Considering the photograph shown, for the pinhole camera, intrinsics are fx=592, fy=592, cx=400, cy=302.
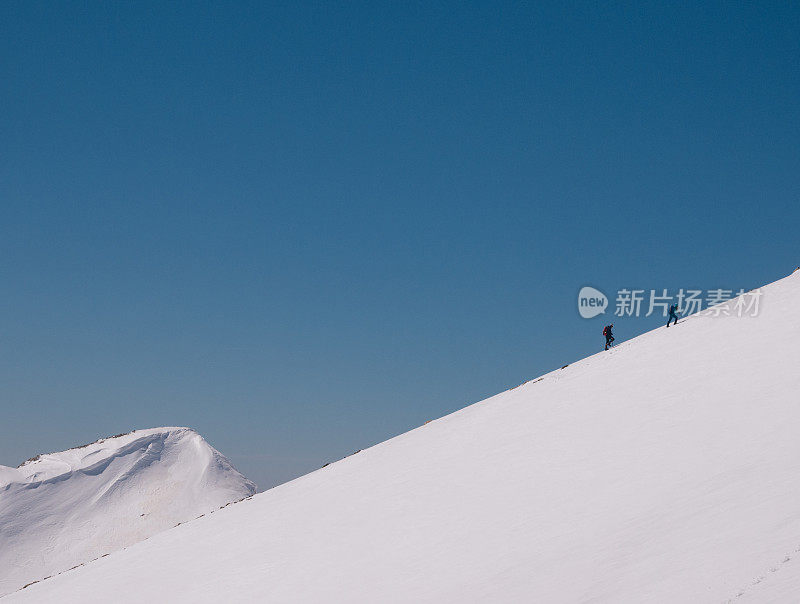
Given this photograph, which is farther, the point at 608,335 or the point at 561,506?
the point at 608,335

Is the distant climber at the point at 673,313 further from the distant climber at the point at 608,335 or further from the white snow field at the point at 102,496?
the white snow field at the point at 102,496

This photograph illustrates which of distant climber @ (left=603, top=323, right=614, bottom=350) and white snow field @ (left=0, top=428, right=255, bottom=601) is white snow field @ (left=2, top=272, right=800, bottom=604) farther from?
white snow field @ (left=0, top=428, right=255, bottom=601)

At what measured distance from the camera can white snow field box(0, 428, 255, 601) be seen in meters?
45.5

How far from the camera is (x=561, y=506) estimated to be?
472 inches

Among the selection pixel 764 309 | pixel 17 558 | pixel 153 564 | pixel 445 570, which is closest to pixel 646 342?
pixel 764 309

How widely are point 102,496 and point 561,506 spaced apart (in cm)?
4898

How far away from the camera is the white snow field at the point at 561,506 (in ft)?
27.0

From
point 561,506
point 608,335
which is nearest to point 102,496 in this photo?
point 608,335

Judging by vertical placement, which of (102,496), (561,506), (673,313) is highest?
(102,496)

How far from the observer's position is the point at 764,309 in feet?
70.1

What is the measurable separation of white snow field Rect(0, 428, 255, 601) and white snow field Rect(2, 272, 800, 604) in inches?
1169

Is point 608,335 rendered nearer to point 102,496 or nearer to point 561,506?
point 561,506

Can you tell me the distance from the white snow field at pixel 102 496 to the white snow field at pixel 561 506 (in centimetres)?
2969

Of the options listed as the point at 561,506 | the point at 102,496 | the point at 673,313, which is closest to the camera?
the point at 561,506
